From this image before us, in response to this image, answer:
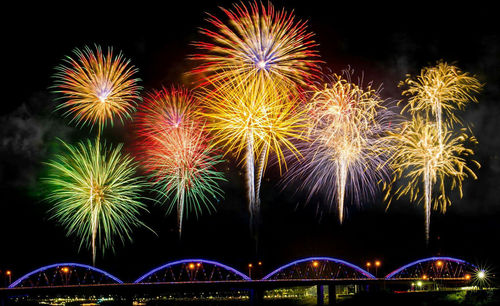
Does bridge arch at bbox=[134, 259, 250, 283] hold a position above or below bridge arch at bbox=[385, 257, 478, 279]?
above

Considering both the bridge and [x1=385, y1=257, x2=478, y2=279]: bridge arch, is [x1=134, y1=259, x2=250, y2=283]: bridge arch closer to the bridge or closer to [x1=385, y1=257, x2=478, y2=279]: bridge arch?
the bridge

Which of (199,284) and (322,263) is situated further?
(322,263)

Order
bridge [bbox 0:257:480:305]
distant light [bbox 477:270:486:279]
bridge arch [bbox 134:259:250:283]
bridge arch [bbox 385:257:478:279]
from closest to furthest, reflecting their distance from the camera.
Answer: bridge [bbox 0:257:480:305], bridge arch [bbox 134:259:250:283], distant light [bbox 477:270:486:279], bridge arch [bbox 385:257:478:279]

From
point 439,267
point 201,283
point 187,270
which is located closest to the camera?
point 201,283

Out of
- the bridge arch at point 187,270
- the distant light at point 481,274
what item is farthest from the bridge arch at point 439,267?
the bridge arch at point 187,270

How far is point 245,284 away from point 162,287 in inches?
534

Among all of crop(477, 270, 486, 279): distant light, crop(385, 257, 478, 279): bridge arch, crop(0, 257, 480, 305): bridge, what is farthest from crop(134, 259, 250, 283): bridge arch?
crop(477, 270, 486, 279): distant light

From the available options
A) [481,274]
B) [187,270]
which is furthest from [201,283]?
[481,274]

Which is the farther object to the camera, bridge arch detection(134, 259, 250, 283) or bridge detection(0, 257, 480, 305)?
bridge arch detection(134, 259, 250, 283)

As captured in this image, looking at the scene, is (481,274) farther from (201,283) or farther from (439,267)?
(201,283)

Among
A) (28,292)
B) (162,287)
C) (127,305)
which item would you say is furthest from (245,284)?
(28,292)

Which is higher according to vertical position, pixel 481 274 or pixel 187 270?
pixel 187 270

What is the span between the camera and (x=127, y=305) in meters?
83.9

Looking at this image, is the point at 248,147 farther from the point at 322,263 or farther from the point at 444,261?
the point at 444,261
